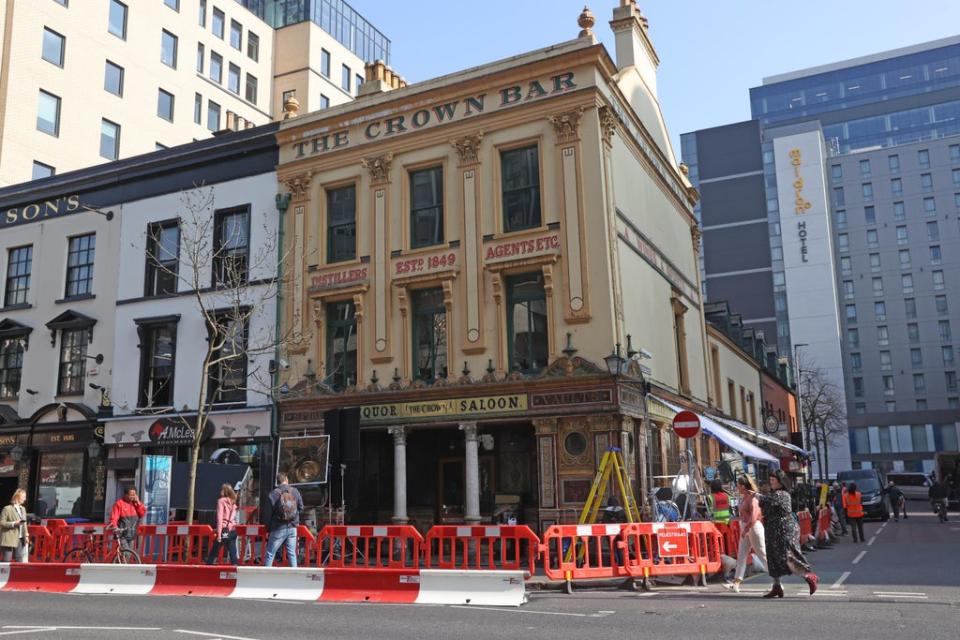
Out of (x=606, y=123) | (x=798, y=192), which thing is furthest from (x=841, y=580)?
(x=798, y=192)

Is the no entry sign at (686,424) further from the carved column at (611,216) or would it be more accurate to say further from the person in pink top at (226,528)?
the person in pink top at (226,528)

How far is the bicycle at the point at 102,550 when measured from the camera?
50.4ft

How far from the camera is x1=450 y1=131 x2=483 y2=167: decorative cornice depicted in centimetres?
2073

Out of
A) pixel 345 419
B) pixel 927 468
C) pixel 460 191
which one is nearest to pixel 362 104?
pixel 460 191

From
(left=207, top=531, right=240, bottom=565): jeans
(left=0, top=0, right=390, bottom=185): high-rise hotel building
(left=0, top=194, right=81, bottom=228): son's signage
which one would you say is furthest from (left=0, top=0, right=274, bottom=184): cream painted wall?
(left=207, top=531, right=240, bottom=565): jeans

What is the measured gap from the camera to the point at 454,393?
1981 centimetres

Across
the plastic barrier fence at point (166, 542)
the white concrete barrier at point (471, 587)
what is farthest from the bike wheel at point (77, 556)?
the white concrete barrier at point (471, 587)

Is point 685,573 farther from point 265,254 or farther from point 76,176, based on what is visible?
point 76,176

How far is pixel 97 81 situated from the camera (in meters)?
37.2

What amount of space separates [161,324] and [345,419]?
11.5 meters

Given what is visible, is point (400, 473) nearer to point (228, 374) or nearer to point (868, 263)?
point (228, 374)

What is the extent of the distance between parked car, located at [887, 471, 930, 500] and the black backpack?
51.1m

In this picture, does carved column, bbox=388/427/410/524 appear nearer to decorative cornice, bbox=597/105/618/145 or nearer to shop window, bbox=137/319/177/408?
shop window, bbox=137/319/177/408

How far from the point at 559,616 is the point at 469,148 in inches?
531
